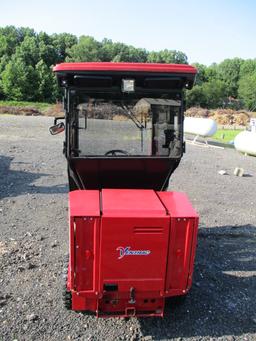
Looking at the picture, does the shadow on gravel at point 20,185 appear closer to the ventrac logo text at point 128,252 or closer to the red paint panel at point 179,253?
the ventrac logo text at point 128,252

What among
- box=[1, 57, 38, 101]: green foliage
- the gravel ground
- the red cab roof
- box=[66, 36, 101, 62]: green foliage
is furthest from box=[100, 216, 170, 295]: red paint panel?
box=[66, 36, 101, 62]: green foliage

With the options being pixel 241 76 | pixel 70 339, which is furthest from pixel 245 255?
pixel 241 76

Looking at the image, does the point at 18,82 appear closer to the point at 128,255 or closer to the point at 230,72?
the point at 230,72

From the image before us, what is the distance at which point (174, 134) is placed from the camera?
16.4 ft

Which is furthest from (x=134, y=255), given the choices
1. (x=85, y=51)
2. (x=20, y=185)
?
(x=85, y=51)

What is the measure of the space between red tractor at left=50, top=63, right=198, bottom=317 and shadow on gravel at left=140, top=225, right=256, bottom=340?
0.44 metres

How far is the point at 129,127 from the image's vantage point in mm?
5125

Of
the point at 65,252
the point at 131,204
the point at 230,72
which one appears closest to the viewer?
the point at 131,204

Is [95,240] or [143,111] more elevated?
[143,111]

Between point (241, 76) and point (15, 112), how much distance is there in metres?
72.4

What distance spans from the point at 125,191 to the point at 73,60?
7917 centimetres

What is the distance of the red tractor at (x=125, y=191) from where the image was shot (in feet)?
12.3

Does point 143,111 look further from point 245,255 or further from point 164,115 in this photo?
point 245,255

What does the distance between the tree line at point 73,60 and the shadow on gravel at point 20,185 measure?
50.6 m
